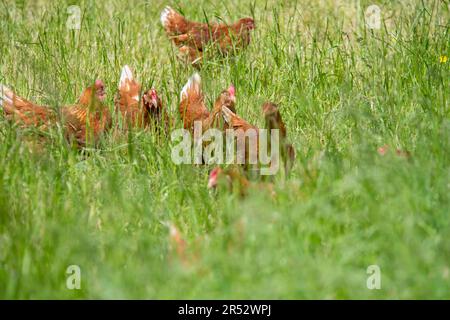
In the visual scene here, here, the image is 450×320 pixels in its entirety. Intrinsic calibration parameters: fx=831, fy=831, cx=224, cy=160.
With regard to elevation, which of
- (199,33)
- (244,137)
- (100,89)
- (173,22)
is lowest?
(244,137)

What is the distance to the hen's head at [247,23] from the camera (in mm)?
6500

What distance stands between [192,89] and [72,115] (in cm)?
79

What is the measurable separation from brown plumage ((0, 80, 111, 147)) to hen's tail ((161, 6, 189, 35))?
63.8 inches

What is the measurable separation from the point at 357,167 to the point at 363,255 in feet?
2.31

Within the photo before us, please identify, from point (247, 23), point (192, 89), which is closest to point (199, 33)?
point (247, 23)

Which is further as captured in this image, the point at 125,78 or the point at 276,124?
the point at 125,78

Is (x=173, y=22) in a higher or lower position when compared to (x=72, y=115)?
higher

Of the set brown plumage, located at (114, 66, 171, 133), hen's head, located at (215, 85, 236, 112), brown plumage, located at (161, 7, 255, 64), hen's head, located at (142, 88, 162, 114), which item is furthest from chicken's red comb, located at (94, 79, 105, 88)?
brown plumage, located at (161, 7, 255, 64)

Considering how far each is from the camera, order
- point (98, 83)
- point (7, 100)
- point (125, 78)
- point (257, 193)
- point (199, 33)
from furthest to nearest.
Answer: point (199, 33) → point (125, 78) → point (98, 83) → point (7, 100) → point (257, 193)

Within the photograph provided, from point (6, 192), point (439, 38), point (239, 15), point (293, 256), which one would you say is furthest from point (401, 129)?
point (239, 15)

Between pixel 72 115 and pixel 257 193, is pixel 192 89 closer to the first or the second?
pixel 72 115

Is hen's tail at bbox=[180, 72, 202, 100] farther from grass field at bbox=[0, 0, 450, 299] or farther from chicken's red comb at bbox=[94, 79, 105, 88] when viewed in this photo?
chicken's red comb at bbox=[94, 79, 105, 88]

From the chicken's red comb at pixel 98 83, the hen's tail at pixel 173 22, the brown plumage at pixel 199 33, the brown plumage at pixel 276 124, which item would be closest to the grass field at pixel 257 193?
the brown plumage at pixel 276 124

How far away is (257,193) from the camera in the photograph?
Result: 142 inches
